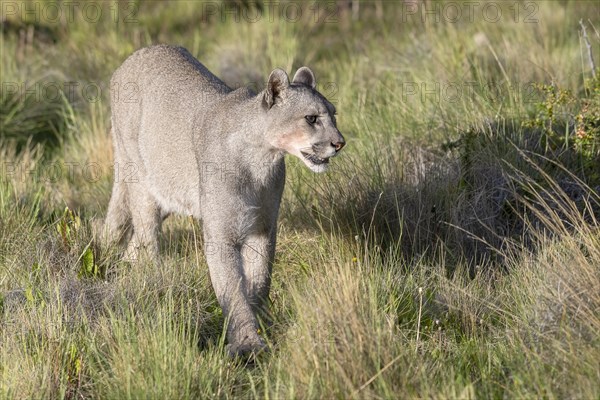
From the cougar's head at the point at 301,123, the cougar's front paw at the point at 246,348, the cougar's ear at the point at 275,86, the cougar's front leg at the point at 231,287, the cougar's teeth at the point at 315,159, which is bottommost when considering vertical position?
the cougar's front paw at the point at 246,348

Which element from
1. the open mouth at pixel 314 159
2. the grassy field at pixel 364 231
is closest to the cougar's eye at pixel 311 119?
the open mouth at pixel 314 159

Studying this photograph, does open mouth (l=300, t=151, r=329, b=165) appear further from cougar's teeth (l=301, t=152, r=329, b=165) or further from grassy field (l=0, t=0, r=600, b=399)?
grassy field (l=0, t=0, r=600, b=399)

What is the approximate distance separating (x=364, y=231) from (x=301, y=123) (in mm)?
1302

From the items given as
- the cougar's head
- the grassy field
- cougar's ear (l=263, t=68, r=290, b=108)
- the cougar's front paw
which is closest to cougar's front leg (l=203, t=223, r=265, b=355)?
the cougar's front paw

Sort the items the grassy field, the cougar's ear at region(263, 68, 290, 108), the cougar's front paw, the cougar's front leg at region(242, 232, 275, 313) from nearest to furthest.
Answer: the grassy field → the cougar's front paw → the cougar's ear at region(263, 68, 290, 108) → the cougar's front leg at region(242, 232, 275, 313)

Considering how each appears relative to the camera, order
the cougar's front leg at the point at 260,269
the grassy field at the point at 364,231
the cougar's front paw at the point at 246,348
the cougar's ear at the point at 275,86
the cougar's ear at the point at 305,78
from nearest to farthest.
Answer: the grassy field at the point at 364,231, the cougar's front paw at the point at 246,348, the cougar's ear at the point at 275,86, the cougar's ear at the point at 305,78, the cougar's front leg at the point at 260,269

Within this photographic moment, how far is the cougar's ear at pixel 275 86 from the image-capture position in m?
5.82

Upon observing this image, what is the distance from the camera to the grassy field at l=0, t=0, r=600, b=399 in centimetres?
497

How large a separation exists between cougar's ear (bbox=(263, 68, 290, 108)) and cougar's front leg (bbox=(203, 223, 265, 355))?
34.9 inches

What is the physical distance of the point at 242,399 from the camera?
5078 mm

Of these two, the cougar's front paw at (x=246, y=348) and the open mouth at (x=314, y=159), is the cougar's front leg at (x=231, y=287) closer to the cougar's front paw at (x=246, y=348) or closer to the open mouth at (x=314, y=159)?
the cougar's front paw at (x=246, y=348)

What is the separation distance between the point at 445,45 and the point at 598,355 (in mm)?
5834

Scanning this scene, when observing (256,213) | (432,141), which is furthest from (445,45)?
(256,213)

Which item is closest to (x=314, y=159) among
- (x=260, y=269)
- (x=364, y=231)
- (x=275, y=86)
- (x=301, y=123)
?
(x=301, y=123)
